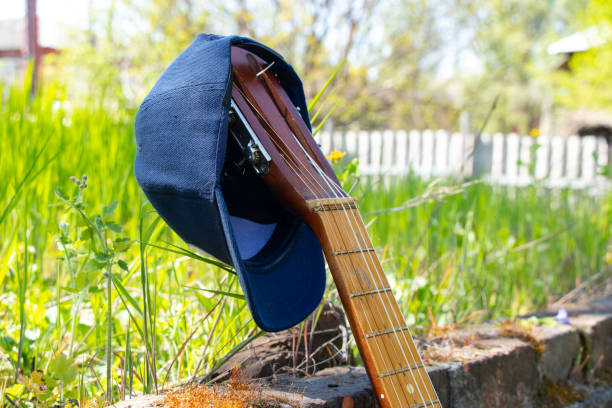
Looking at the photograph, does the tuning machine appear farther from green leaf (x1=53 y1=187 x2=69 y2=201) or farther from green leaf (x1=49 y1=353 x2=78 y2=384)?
green leaf (x1=49 y1=353 x2=78 y2=384)

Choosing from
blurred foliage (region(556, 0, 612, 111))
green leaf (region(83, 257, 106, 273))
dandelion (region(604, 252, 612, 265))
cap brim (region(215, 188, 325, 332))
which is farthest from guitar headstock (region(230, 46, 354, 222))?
blurred foliage (region(556, 0, 612, 111))

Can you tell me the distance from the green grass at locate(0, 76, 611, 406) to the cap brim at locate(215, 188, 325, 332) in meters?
0.12

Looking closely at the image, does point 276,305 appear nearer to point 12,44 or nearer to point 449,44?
point 449,44

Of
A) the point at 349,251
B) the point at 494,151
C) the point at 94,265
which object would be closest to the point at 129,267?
the point at 94,265

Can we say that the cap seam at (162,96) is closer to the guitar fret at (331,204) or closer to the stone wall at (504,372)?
the guitar fret at (331,204)

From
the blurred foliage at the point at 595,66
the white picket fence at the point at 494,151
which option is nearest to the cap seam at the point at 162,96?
the white picket fence at the point at 494,151

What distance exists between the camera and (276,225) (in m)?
1.03

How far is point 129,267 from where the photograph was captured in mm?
1444

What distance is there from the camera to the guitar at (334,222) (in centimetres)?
81

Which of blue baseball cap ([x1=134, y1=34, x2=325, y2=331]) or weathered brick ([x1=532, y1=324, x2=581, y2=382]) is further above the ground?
blue baseball cap ([x1=134, y1=34, x2=325, y2=331])

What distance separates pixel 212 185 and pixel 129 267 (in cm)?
76

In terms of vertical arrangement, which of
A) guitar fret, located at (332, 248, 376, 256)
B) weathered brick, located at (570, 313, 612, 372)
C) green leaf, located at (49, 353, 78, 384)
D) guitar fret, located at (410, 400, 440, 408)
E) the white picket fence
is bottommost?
weathered brick, located at (570, 313, 612, 372)

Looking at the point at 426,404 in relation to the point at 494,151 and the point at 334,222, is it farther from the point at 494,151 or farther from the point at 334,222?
the point at 494,151

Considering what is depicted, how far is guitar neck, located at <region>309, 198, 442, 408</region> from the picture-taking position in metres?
0.79
